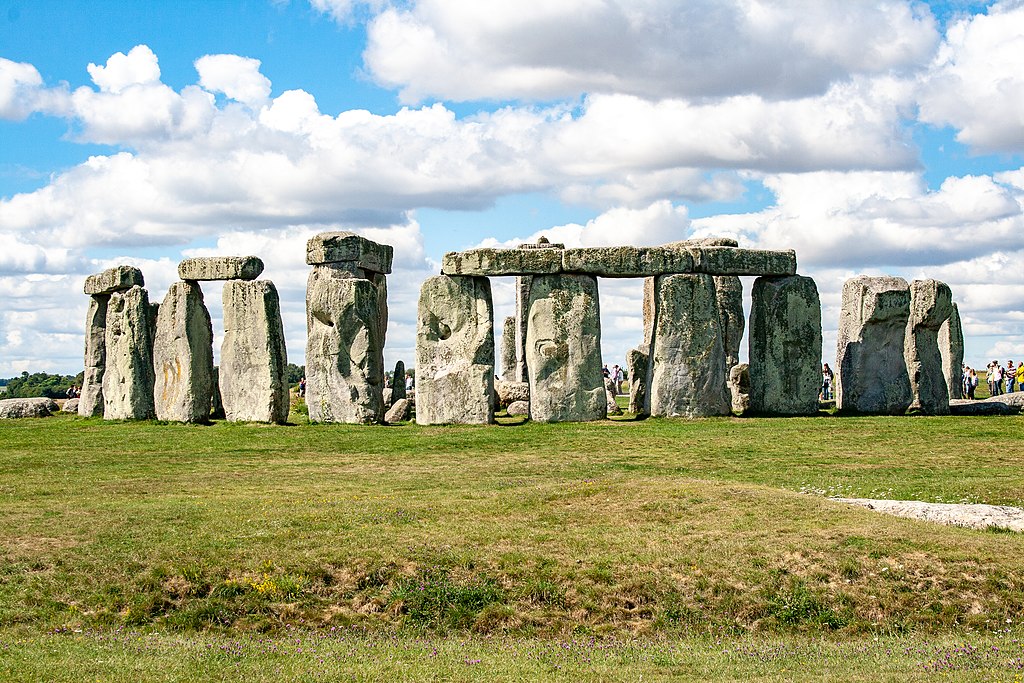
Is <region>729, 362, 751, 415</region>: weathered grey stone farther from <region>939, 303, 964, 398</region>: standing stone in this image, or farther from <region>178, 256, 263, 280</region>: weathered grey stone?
<region>178, 256, 263, 280</region>: weathered grey stone

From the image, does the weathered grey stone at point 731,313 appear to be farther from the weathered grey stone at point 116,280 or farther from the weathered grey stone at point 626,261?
the weathered grey stone at point 116,280

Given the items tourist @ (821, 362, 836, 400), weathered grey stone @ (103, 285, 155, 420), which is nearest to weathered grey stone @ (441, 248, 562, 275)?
weathered grey stone @ (103, 285, 155, 420)

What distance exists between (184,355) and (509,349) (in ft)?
37.9

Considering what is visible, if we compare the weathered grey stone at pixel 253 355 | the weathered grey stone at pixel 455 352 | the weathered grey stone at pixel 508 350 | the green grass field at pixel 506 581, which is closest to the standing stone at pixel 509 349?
the weathered grey stone at pixel 508 350

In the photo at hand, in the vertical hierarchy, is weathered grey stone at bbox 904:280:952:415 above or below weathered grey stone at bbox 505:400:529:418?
above

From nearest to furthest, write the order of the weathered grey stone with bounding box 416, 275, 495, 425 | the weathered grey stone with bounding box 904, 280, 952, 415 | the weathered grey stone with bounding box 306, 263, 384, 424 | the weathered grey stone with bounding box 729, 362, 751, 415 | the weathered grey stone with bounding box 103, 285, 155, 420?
the weathered grey stone with bounding box 416, 275, 495, 425
the weathered grey stone with bounding box 306, 263, 384, 424
the weathered grey stone with bounding box 904, 280, 952, 415
the weathered grey stone with bounding box 103, 285, 155, 420
the weathered grey stone with bounding box 729, 362, 751, 415

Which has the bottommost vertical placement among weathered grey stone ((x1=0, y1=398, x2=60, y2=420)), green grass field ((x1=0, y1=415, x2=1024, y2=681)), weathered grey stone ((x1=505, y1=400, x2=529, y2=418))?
green grass field ((x1=0, y1=415, x2=1024, y2=681))

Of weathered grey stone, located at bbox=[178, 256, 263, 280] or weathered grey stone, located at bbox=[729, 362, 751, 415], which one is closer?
weathered grey stone, located at bbox=[178, 256, 263, 280]

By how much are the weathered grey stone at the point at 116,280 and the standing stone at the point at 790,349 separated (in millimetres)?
14933

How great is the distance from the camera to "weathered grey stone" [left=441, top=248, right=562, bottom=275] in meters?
26.9

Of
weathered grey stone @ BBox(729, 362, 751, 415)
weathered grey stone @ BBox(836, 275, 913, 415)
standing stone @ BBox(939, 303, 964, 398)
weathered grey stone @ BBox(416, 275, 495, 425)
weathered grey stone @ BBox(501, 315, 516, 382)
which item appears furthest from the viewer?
weathered grey stone @ BBox(501, 315, 516, 382)

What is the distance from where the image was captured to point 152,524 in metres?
14.8

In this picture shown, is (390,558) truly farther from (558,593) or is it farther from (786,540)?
(786,540)

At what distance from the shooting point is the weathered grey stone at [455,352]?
2680 cm
